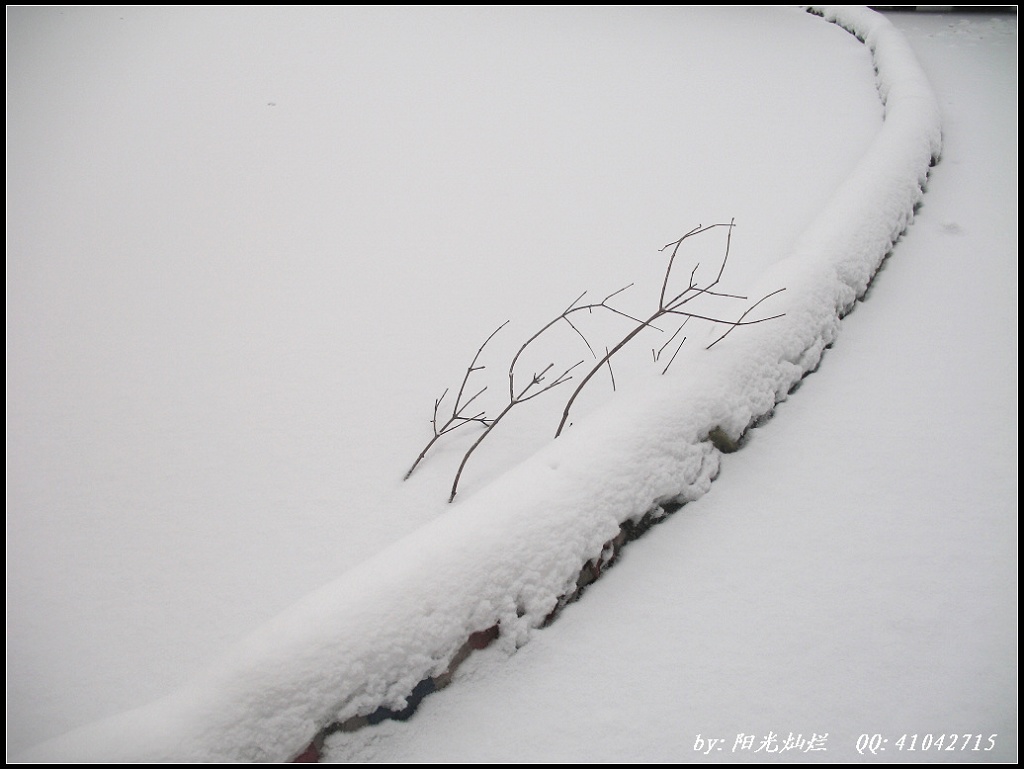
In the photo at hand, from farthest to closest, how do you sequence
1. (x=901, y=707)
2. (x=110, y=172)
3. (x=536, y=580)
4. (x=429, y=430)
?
1. (x=110, y=172)
2. (x=429, y=430)
3. (x=536, y=580)
4. (x=901, y=707)

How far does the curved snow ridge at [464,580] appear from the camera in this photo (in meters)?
1.13

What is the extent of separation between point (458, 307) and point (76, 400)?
174 centimetres

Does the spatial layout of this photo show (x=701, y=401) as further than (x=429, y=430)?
No

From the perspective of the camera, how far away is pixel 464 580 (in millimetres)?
1303

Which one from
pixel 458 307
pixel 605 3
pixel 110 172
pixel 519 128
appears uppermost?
pixel 605 3

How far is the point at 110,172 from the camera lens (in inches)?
163

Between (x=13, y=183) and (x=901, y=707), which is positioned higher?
(x=13, y=183)

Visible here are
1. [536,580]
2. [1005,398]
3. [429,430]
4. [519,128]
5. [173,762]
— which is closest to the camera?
[173,762]

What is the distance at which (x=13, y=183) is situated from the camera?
3.88m

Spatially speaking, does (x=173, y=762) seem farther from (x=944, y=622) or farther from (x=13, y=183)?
(x=13, y=183)

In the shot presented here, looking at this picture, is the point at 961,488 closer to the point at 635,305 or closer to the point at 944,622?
the point at 944,622

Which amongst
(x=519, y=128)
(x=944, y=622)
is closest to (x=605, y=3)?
(x=519, y=128)

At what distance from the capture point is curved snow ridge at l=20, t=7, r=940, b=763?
3.71ft

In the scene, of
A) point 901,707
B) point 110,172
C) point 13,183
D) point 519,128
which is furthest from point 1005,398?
point 13,183
